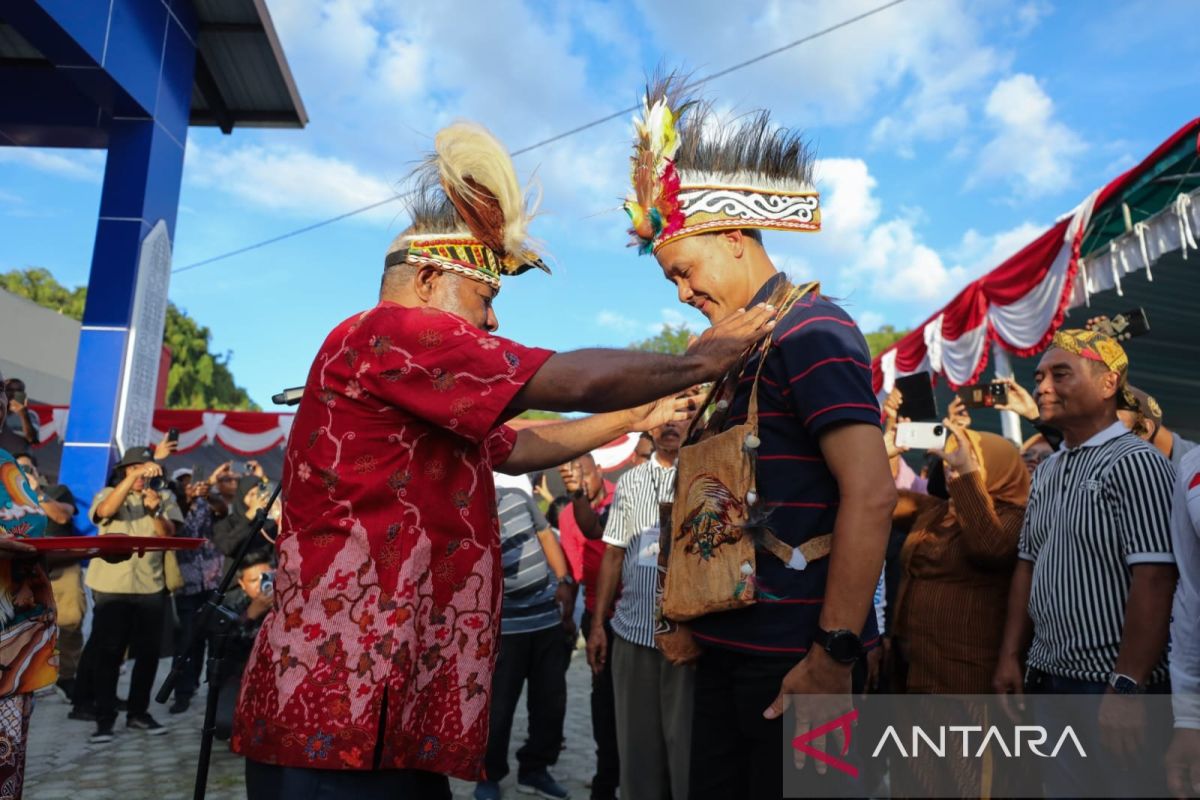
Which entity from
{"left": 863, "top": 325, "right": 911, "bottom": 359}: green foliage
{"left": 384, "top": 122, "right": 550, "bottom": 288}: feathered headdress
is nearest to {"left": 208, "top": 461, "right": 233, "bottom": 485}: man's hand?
{"left": 384, "top": 122, "right": 550, "bottom": 288}: feathered headdress

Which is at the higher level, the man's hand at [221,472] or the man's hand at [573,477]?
the man's hand at [221,472]

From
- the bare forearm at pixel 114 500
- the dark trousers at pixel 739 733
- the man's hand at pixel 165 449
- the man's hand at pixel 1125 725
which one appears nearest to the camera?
the dark trousers at pixel 739 733

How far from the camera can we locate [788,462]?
1803 mm

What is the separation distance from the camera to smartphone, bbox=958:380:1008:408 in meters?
4.02

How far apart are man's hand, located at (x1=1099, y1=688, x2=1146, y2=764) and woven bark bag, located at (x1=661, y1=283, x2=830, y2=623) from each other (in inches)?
57.0

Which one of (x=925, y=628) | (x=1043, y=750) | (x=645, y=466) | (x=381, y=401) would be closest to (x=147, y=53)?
(x=645, y=466)

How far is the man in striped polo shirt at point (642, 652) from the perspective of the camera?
11.6ft

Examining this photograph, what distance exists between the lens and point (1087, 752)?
8.55 feet

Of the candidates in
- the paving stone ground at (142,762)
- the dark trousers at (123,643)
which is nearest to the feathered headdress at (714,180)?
the paving stone ground at (142,762)

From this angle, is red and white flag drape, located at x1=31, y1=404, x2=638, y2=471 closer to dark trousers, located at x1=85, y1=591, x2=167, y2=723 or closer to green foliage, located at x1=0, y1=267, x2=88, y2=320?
dark trousers, located at x1=85, y1=591, x2=167, y2=723

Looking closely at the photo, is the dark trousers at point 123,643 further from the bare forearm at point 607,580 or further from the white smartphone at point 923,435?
the white smartphone at point 923,435

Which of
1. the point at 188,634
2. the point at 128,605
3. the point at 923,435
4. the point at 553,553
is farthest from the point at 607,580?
the point at 188,634

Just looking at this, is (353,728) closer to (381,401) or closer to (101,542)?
(381,401)

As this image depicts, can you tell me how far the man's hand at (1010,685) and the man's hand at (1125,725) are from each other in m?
0.67
